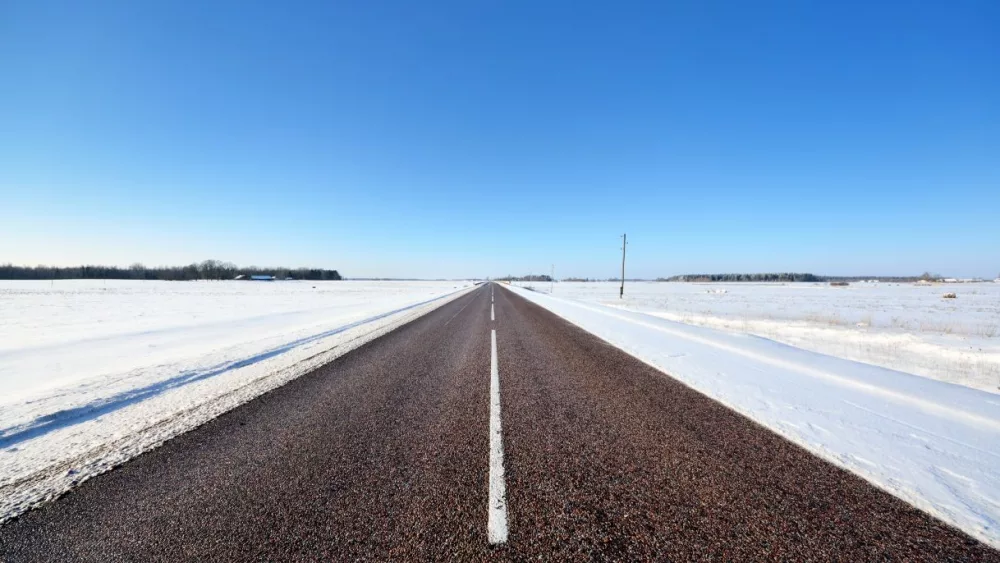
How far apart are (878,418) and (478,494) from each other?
468 centimetres

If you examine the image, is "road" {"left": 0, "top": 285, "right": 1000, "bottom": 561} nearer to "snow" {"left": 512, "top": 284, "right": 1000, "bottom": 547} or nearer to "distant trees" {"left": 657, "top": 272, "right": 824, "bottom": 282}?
"snow" {"left": 512, "top": 284, "right": 1000, "bottom": 547}

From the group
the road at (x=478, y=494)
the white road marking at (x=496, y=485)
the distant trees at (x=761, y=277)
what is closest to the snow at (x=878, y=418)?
the road at (x=478, y=494)

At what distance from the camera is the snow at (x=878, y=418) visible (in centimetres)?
266

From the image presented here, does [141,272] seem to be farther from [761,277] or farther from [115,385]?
[761,277]

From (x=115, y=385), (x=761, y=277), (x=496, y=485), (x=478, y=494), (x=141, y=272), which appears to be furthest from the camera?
(x=761, y=277)

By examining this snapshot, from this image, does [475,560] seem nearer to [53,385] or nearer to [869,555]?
[869,555]

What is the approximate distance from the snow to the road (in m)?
0.33

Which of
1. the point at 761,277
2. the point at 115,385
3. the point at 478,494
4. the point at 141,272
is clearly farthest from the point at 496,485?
the point at 761,277

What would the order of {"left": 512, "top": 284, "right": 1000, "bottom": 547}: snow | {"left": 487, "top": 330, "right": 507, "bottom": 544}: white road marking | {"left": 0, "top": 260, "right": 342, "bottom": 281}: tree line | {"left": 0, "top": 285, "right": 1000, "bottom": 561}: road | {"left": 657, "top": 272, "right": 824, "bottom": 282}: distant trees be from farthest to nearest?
1. {"left": 657, "top": 272, "right": 824, "bottom": 282}: distant trees
2. {"left": 0, "top": 260, "right": 342, "bottom": 281}: tree line
3. {"left": 512, "top": 284, "right": 1000, "bottom": 547}: snow
4. {"left": 487, "top": 330, "right": 507, "bottom": 544}: white road marking
5. {"left": 0, "top": 285, "right": 1000, "bottom": 561}: road

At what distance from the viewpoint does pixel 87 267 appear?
98562 mm

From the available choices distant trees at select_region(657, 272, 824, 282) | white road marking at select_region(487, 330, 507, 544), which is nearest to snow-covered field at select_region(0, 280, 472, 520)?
white road marking at select_region(487, 330, 507, 544)

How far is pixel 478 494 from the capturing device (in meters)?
2.56

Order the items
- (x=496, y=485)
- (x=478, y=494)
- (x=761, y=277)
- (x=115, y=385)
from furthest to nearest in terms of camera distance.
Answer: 1. (x=761, y=277)
2. (x=115, y=385)
3. (x=496, y=485)
4. (x=478, y=494)

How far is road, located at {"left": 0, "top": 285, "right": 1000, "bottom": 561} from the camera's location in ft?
6.70
